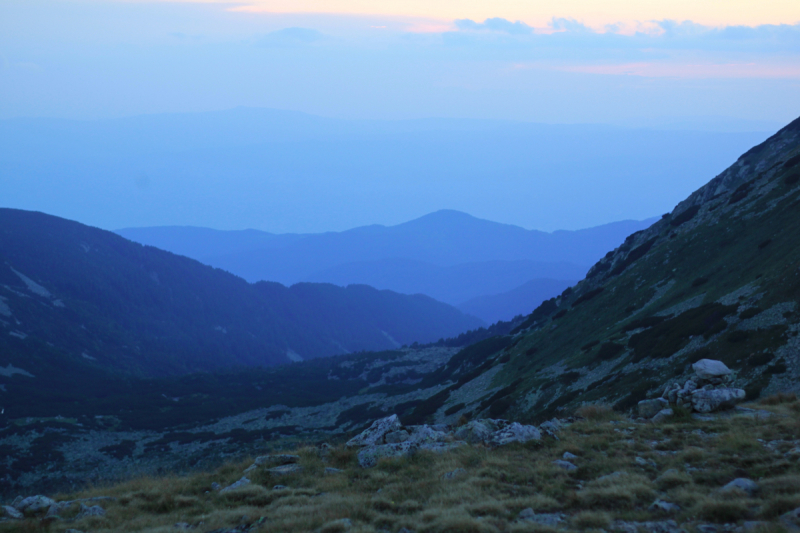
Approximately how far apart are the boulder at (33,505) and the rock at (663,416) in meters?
17.7

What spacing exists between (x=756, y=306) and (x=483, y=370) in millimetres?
36753

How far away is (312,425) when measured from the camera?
259 ft

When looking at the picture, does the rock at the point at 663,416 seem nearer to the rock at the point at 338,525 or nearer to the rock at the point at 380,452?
the rock at the point at 380,452

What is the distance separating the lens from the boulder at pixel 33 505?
44.9ft

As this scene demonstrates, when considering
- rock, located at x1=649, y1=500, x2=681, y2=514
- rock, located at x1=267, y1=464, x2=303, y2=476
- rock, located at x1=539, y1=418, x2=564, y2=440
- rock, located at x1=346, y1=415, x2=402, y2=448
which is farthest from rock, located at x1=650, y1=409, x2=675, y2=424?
rock, located at x1=267, y1=464, x2=303, y2=476

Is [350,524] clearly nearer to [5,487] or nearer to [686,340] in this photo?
[686,340]

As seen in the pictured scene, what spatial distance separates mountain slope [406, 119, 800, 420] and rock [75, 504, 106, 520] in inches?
892

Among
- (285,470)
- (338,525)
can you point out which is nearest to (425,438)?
(285,470)

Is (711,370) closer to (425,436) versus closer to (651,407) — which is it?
(651,407)

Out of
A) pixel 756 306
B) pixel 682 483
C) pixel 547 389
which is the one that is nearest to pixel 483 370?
pixel 547 389

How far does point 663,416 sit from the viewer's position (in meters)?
17.7

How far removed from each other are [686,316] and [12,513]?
119 feet

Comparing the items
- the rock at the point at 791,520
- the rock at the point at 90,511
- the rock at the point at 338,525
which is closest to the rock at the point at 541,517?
the rock at the point at 338,525

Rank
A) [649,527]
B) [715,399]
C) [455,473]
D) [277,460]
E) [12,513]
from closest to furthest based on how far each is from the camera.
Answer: [649,527] < [12,513] < [455,473] < [277,460] < [715,399]
